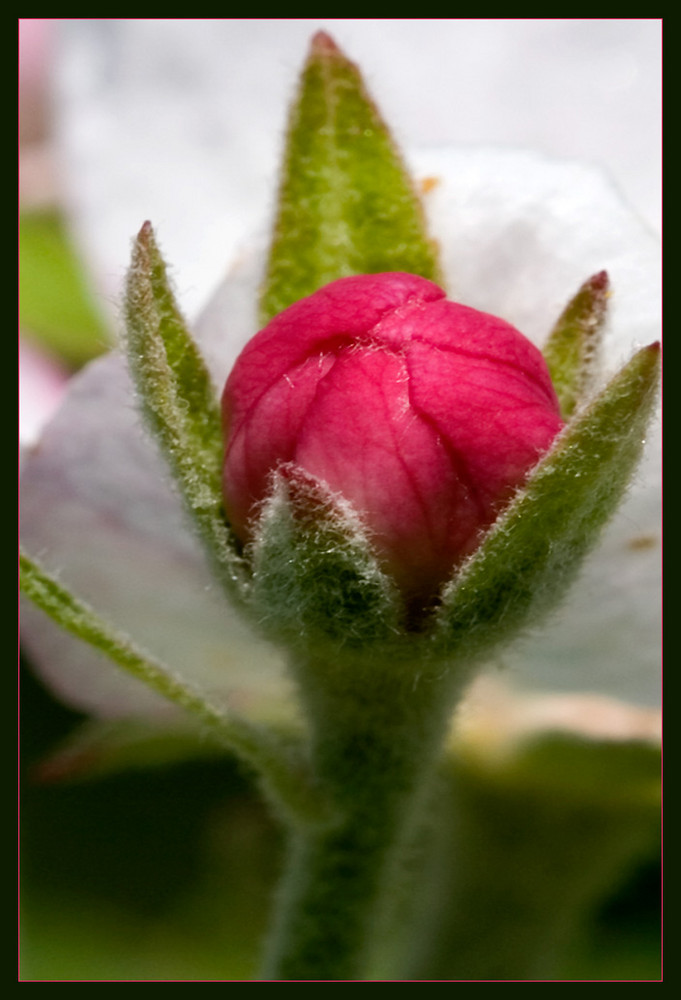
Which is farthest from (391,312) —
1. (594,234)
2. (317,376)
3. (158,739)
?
(158,739)

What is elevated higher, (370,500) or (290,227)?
(290,227)

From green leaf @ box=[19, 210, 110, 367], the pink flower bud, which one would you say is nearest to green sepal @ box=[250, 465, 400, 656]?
the pink flower bud

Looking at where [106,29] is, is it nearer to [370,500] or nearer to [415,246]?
[415,246]

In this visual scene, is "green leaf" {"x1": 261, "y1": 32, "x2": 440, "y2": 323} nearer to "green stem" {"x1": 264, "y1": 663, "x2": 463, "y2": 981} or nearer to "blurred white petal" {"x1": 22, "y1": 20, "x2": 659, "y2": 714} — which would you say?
"blurred white petal" {"x1": 22, "y1": 20, "x2": 659, "y2": 714}

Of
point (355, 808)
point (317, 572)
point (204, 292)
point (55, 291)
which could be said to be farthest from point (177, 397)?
point (55, 291)

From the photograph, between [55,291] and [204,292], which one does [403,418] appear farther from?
[55,291]

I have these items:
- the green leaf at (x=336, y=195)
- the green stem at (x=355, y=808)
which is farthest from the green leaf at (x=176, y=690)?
the green leaf at (x=336, y=195)
